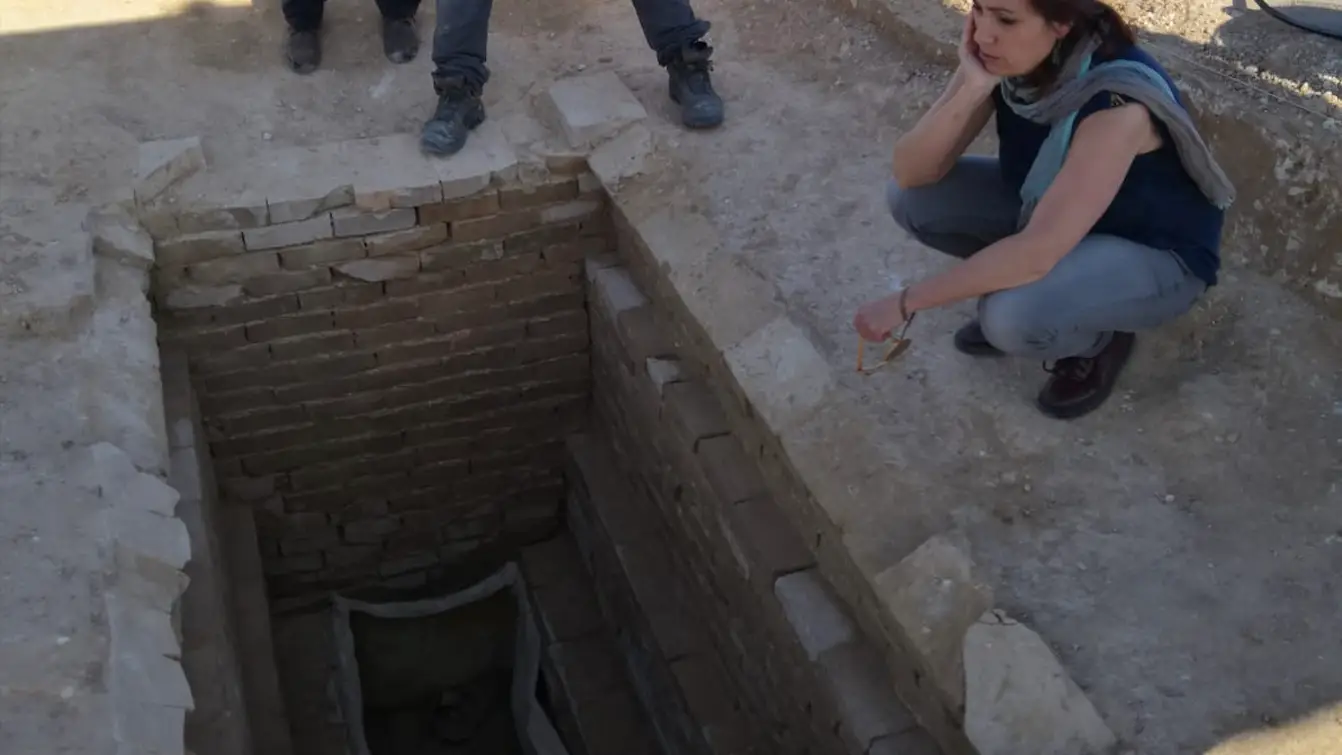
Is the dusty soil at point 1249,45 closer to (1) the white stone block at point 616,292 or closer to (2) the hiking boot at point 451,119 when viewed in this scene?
(1) the white stone block at point 616,292

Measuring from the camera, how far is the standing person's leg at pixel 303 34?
4.46 metres

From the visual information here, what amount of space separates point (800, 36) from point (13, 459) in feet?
10.7

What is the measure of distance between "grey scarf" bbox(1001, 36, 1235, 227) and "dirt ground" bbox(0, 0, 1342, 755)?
25.8 inches

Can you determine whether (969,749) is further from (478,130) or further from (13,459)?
(478,130)

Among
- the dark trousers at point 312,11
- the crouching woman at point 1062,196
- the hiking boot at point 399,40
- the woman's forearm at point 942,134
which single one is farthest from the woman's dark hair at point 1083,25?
the dark trousers at point 312,11

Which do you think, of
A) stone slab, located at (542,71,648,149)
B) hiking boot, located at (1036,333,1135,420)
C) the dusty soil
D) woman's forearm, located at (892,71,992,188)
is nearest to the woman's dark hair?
woman's forearm, located at (892,71,992,188)

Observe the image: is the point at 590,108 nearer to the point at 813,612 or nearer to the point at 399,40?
the point at 399,40

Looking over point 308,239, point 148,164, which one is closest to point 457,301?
point 308,239

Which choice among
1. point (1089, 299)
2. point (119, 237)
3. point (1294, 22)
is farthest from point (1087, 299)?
point (119, 237)

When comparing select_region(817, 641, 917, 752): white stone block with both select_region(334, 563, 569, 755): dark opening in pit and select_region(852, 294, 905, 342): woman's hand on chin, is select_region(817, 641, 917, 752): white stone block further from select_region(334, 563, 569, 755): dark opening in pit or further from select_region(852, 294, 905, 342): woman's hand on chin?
select_region(334, 563, 569, 755): dark opening in pit

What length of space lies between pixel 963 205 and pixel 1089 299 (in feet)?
1.48

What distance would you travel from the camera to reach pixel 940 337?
3203 millimetres

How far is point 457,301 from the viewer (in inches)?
165

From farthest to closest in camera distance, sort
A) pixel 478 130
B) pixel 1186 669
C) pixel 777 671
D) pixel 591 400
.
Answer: pixel 591 400 < pixel 478 130 < pixel 777 671 < pixel 1186 669
